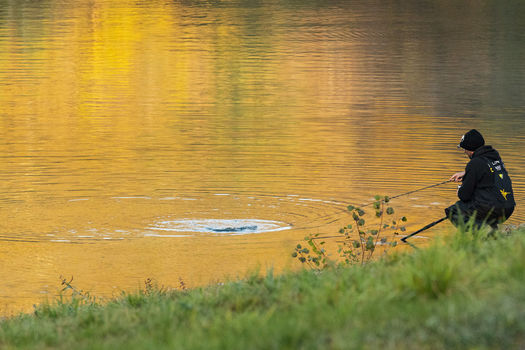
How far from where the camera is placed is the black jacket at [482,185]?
1172cm

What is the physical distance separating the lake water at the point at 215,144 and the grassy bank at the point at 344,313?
13.7ft

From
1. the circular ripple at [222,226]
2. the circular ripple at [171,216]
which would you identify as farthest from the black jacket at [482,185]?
the circular ripple at [222,226]

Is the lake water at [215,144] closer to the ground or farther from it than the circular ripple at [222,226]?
farther from it

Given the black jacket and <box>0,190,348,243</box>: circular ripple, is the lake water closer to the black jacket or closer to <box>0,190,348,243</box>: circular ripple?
<box>0,190,348,243</box>: circular ripple

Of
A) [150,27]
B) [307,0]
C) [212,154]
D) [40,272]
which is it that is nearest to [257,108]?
[212,154]

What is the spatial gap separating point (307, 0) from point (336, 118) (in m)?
74.7

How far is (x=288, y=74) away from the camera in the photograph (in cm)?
4012

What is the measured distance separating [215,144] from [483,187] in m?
13.1

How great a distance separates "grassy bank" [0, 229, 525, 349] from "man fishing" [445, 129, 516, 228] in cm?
217

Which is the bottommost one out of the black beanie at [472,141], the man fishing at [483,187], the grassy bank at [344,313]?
the grassy bank at [344,313]

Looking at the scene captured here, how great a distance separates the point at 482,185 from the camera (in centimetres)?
1179

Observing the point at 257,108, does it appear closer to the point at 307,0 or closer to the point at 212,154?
the point at 212,154

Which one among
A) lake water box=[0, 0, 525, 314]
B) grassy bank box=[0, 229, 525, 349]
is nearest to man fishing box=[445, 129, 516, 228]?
grassy bank box=[0, 229, 525, 349]

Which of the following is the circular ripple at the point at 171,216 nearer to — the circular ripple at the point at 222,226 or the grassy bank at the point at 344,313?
the circular ripple at the point at 222,226
